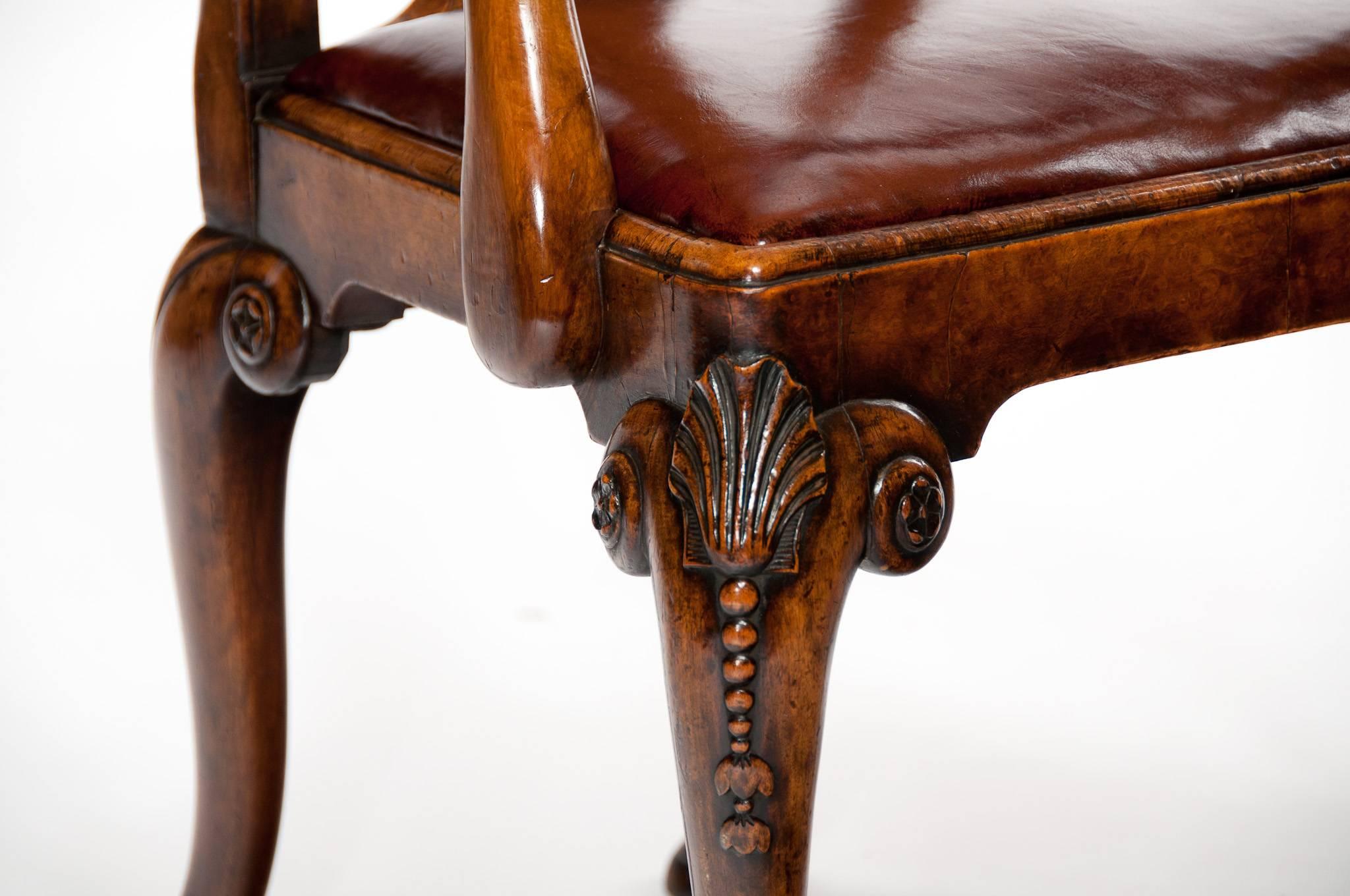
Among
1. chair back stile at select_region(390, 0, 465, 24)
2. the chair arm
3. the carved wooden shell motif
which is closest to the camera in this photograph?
the carved wooden shell motif

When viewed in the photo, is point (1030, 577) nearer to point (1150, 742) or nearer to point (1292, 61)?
point (1150, 742)

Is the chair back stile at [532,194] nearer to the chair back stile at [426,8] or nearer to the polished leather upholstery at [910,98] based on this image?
the polished leather upholstery at [910,98]

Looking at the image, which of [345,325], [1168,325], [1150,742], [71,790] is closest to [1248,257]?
[1168,325]

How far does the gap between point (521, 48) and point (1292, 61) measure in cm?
34

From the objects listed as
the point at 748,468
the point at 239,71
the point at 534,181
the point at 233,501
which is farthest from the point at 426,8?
the point at 748,468

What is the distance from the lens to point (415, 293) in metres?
0.91

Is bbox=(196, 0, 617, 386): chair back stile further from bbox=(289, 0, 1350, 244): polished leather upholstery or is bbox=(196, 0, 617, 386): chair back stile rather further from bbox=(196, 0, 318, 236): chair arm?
bbox=(196, 0, 318, 236): chair arm

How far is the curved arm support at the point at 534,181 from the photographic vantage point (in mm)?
742

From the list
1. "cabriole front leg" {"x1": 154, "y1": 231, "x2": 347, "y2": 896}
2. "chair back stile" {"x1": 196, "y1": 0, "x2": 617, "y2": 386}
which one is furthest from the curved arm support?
"cabriole front leg" {"x1": 154, "y1": 231, "x2": 347, "y2": 896}

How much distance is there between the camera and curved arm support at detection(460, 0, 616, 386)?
2.43 ft

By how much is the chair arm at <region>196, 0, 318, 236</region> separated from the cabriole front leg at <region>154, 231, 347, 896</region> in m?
0.03

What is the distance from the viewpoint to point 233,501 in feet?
3.49

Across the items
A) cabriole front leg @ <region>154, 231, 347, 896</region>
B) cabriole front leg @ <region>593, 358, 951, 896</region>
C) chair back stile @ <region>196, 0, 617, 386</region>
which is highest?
chair back stile @ <region>196, 0, 617, 386</region>

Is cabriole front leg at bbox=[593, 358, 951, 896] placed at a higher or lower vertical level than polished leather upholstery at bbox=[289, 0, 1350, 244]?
lower
